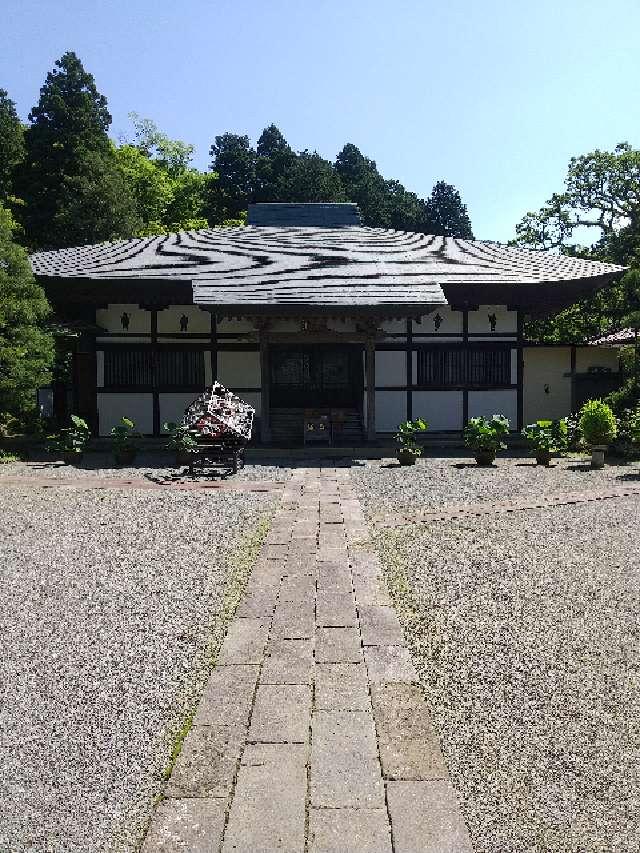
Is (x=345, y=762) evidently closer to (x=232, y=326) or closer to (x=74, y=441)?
(x=74, y=441)

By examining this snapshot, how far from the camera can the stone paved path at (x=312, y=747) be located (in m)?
2.33

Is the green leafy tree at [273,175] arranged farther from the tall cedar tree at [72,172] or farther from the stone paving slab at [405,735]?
the stone paving slab at [405,735]

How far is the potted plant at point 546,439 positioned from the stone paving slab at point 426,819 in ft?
33.2

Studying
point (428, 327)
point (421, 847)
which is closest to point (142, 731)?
point (421, 847)

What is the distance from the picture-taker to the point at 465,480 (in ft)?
33.9

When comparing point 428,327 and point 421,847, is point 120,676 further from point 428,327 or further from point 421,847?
point 428,327

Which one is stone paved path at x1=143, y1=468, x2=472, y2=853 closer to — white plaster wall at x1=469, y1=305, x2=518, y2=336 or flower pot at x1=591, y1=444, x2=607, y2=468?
flower pot at x1=591, y1=444, x2=607, y2=468

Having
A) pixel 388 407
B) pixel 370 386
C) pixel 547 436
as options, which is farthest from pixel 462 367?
pixel 547 436

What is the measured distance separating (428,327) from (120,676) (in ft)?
40.7

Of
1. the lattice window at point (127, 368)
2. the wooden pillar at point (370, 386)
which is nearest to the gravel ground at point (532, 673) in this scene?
the wooden pillar at point (370, 386)

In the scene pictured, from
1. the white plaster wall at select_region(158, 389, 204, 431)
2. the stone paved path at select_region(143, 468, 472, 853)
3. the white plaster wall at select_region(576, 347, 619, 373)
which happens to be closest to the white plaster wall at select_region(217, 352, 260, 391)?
the white plaster wall at select_region(158, 389, 204, 431)

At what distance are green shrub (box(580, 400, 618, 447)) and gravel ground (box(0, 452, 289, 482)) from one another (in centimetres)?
576

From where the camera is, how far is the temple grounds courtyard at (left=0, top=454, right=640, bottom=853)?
8.02 ft

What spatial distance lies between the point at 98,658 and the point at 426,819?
2.26m
